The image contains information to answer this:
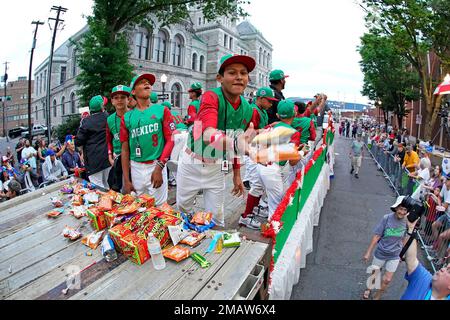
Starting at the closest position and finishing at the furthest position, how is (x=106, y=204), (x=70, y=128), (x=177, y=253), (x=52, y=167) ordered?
(x=177, y=253) < (x=106, y=204) < (x=52, y=167) < (x=70, y=128)

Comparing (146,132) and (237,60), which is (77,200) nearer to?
(146,132)

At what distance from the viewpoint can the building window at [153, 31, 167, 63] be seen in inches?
1389

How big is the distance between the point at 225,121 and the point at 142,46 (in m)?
35.3

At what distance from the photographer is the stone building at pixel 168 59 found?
34312 millimetres

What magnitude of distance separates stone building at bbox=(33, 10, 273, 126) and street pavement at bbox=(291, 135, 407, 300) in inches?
963

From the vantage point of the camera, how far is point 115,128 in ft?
14.1

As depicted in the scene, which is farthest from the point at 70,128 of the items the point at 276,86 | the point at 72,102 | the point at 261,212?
the point at 72,102

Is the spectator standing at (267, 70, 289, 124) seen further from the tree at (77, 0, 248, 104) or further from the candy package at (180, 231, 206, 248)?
the tree at (77, 0, 248, 104)

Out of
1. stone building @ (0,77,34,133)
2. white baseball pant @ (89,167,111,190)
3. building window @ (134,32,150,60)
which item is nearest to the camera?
white baseball pant @ (89,167,111,190)

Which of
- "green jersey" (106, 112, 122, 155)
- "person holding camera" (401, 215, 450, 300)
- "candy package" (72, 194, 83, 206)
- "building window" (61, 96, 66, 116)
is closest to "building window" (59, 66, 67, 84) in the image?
"building window" (61, 96, 66, 116)

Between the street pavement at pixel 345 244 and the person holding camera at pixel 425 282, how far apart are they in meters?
1.78

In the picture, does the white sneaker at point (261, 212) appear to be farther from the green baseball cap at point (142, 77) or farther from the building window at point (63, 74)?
the building window at point (63, 74)

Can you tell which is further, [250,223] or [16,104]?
[16,104]

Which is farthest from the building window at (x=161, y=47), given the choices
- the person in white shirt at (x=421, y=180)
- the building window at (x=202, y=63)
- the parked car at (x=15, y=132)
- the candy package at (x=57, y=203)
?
the candy package at (x=57, y=203)
